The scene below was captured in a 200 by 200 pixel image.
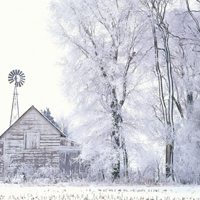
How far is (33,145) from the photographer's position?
25875mm

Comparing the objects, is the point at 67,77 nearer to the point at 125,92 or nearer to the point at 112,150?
the point at 125,92

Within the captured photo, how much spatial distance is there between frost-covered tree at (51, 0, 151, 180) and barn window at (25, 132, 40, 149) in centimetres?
1052

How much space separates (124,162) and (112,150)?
106cm

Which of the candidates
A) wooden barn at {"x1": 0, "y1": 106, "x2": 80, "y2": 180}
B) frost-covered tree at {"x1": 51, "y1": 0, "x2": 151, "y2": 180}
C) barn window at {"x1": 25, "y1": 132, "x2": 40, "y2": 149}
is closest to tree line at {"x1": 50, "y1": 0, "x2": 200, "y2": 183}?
frost-covered tree at {"x1": 51, "y1": 0, "x2": 151, "y2": 180}

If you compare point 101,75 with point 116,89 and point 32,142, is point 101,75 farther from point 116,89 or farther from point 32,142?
point 32,142

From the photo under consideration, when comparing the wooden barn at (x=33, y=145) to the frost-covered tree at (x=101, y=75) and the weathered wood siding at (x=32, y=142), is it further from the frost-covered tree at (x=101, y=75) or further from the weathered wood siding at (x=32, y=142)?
the frost-covered tree at (x=101, y=75)

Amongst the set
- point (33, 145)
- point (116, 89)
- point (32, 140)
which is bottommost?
point (33, 145)

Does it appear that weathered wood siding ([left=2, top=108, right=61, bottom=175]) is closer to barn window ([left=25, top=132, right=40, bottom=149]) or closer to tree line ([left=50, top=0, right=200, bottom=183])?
barn window ([left=25, top=132, right=40, bottom=149])

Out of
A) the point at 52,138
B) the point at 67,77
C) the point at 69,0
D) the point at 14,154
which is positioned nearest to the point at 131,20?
the point at 69,0

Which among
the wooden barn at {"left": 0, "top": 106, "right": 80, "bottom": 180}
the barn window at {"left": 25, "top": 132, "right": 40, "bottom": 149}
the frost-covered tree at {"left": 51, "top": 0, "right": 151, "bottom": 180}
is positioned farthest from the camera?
the barn window at {"left": 25, "top": 132, "right": 40, "bottom": 149}

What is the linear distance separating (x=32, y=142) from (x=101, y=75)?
39.3 ft

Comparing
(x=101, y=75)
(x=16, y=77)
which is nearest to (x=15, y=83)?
(x=16, y=77)

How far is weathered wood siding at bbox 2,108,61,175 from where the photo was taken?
25.5 m

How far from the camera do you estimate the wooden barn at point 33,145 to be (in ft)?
83.7
